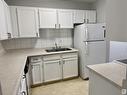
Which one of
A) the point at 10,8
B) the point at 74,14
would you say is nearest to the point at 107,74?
the point at 74,14

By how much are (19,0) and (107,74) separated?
309cm

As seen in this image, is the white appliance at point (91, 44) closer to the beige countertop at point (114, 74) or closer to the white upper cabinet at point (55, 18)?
the white upper cabinet at point (55, 18)

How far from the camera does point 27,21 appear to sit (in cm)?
291

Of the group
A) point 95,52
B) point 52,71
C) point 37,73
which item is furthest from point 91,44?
point 37,73

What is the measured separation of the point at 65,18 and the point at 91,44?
3.63 feet

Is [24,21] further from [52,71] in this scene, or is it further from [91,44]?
[91,44]

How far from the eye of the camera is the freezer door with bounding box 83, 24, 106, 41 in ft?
9.85

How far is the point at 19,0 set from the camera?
3.13 m

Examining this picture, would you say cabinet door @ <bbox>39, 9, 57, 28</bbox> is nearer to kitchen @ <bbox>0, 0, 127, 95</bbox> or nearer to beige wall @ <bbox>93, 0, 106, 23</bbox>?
kitchen @ <bbox>0, 0, 127, 95</bbox>

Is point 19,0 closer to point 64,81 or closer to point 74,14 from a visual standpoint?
point 74,14

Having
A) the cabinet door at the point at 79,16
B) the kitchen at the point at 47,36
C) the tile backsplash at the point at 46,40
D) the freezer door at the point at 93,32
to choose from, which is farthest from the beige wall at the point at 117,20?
the tile backsplash at the point at 46,40

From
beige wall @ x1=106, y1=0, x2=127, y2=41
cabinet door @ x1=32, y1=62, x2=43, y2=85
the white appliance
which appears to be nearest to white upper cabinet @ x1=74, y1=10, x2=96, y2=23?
the white appliance

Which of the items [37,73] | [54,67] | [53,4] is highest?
[53,4]

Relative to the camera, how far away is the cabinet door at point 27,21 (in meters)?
2.85
